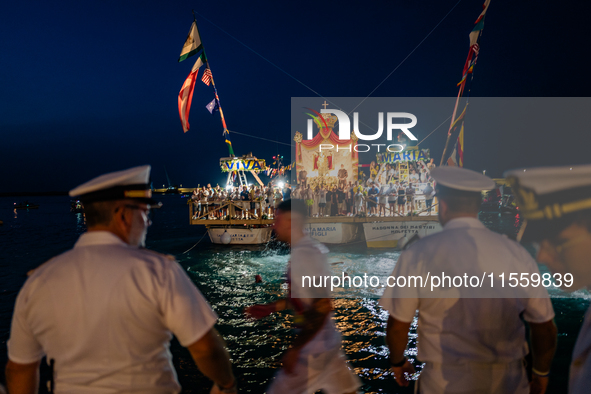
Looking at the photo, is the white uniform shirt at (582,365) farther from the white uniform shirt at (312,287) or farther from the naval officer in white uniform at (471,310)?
the white uniform shirt at (312,287)

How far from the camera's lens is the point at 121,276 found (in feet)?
5.22

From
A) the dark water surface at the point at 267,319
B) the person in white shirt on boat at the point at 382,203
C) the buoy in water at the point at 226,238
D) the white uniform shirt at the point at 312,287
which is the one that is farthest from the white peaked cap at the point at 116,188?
the buoy in water at the point at 226,238

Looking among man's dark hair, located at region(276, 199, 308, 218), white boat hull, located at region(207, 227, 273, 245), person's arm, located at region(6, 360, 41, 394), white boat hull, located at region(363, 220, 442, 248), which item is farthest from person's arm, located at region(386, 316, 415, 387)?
white boat hull, located at region(207, 227, 273, 245)

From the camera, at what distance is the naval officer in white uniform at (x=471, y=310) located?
2094 millimetres

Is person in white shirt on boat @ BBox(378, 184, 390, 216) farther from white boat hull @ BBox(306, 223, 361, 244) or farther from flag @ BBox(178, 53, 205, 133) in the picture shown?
flag @ BBox(178, 53, 205, 133)

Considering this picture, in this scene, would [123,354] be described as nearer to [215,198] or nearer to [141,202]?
[141,202]

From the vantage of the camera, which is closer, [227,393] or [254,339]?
[227,393]

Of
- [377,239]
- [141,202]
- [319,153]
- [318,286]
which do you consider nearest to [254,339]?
[318,286]

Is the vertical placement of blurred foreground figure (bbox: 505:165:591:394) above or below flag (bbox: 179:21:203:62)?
below

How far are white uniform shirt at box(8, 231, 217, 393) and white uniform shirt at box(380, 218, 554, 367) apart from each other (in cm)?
139

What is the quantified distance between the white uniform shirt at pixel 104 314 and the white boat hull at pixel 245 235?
17456mm

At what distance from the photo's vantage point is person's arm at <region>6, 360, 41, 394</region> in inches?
69.1

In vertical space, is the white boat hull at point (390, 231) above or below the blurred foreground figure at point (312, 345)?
below

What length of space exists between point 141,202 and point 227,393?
1186 millimetres
